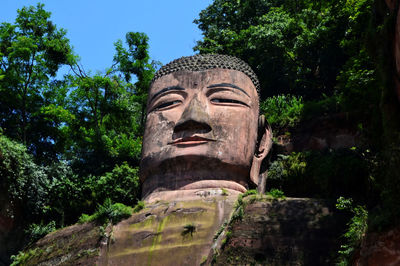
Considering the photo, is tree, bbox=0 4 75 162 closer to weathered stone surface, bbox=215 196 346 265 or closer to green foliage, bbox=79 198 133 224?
green foliage, bbox=79 198 133 224

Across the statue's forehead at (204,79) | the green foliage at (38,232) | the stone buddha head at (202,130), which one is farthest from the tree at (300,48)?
the green foliage at (38,232)

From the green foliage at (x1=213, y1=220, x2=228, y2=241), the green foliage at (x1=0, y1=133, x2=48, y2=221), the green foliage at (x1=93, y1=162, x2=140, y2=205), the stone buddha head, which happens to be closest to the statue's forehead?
the stone buddha head

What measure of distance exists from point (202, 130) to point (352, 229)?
4.22 meters

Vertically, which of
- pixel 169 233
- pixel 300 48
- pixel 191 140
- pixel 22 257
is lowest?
pixel 22 257

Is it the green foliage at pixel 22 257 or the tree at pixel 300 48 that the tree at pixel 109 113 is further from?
the green foliage at pixel 22 257

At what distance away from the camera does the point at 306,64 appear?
19.5 m

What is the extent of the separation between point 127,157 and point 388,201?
10.7 metres

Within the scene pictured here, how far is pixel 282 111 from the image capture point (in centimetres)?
1662

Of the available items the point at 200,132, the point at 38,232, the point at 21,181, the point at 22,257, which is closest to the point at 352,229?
the point at 200,132

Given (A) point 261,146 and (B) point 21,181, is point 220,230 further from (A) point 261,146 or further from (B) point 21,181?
(B) point 21,181

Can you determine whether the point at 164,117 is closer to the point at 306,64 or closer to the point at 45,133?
the point at 45,133

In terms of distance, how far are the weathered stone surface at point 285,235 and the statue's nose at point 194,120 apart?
2300 millimetres

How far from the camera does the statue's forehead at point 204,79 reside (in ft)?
42.2

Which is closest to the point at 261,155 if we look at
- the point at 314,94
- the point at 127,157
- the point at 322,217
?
the point at 322,217
